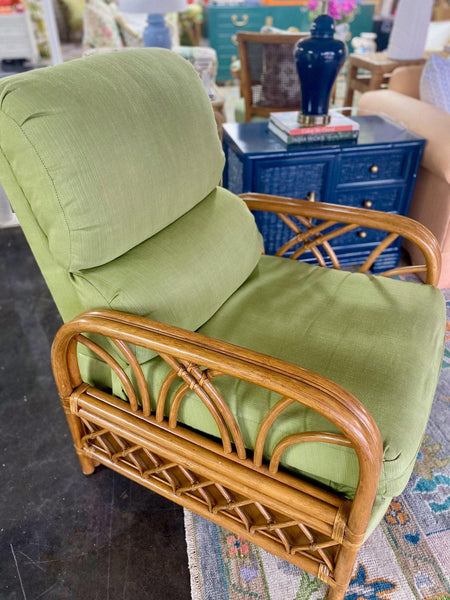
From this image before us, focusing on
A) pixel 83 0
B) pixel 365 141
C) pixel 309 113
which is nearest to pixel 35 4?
pixel 83 0

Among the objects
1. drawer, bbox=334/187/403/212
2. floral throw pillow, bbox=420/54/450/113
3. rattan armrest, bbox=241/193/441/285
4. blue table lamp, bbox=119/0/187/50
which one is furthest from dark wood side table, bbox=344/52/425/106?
rattan armrest, bbox=241/193/441/285

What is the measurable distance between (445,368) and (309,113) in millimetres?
966

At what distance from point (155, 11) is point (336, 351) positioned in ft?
5.89

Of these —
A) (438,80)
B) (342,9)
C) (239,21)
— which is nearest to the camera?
(438,80)

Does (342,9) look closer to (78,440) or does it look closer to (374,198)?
(374,198)

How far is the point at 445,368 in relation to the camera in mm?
1482

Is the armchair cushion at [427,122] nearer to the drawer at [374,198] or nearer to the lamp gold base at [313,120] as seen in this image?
the drawer at [374,198]

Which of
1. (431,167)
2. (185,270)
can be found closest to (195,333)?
(185,270)

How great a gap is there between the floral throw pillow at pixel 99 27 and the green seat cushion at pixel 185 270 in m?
3.08

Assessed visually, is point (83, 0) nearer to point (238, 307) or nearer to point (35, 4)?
point (35, 4)

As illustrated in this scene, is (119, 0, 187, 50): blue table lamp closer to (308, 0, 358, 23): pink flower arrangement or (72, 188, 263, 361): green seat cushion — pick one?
(72, 188, 263, 361): green seat cushion

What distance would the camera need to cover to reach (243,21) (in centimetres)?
444

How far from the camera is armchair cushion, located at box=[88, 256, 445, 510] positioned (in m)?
0.81

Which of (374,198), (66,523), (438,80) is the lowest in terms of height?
(66,523)
